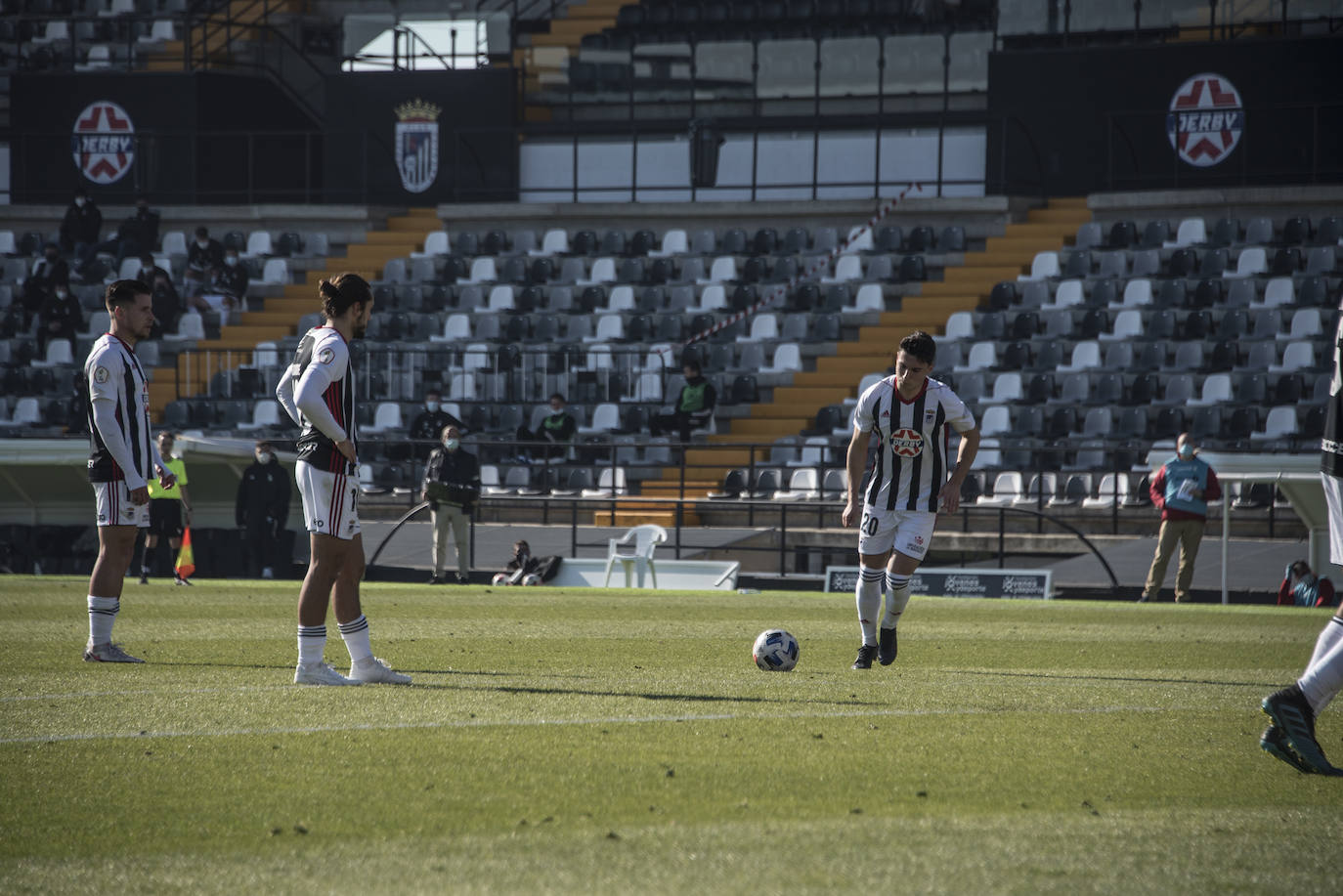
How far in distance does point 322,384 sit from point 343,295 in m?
0.45

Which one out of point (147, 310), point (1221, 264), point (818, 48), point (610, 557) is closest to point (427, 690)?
point (147, 310)

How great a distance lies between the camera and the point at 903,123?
3014cm

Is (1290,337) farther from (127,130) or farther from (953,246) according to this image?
(127,130)

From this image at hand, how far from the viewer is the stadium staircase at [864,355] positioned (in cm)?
2392

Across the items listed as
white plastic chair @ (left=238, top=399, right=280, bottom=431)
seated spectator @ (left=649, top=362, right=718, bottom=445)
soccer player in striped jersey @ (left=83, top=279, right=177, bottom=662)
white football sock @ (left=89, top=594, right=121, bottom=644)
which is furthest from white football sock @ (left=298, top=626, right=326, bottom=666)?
white plastic chair @ (left=238, top=399, right=280, bottom=431)

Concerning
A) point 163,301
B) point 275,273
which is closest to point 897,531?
point 163,301

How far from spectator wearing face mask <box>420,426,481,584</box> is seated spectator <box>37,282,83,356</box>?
37.8ft

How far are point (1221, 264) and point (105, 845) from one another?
23.0m

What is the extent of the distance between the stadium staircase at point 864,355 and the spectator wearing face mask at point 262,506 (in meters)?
4.76

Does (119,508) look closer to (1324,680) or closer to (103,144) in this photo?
(1324,680)

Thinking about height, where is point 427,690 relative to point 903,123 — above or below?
below

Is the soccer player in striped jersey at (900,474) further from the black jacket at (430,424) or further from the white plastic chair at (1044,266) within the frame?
the white plastic chair at (1044,266)

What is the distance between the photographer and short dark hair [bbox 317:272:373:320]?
25.0ft

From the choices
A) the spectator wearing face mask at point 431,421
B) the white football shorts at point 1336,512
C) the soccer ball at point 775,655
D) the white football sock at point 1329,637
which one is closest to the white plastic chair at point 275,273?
the spectator wearing face mask at point 431,421
